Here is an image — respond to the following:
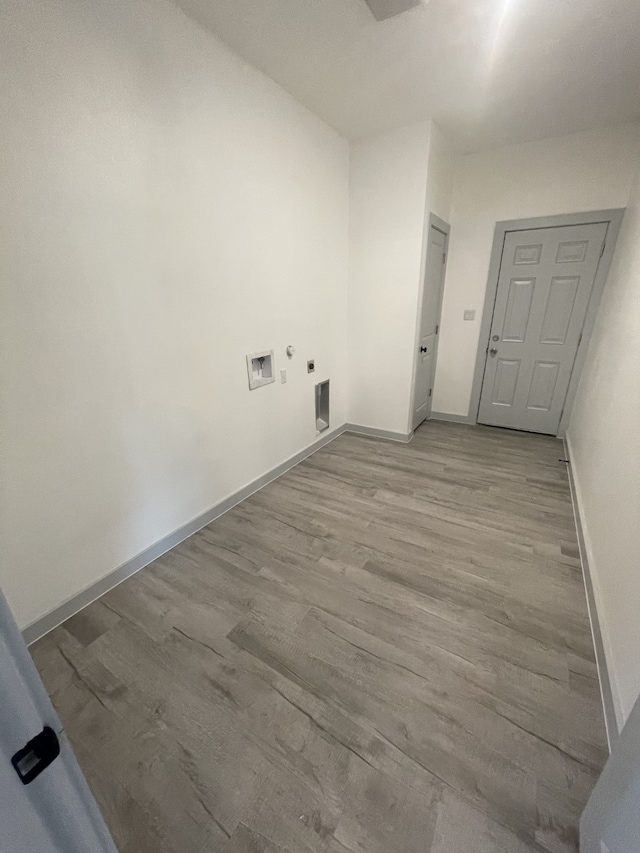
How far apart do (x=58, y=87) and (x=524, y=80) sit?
8.68ft

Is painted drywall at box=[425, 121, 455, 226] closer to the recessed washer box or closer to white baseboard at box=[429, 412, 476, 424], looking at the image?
the recessed washer box

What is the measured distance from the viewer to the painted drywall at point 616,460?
130 centimetres

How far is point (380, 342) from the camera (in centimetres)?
Result: 346

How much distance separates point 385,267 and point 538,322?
66.6 inches

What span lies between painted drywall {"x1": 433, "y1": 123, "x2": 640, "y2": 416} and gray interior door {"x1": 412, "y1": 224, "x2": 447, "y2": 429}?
137 millimetres

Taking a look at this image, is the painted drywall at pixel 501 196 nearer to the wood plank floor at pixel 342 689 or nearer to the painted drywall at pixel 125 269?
the painted drywall at pixel 125 269

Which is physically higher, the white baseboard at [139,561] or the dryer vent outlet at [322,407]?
the dryer vent outlet at [322,407]

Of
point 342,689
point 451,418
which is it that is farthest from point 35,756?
point 451,418

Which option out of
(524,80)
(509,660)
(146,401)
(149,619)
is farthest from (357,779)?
(524,80)

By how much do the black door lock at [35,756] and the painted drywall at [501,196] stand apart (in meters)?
4.16

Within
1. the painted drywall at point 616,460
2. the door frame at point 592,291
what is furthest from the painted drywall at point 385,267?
the painted drywall at point 616,460

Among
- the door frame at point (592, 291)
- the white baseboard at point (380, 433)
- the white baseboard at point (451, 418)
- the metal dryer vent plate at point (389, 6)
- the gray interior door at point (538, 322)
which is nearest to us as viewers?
the metal dryer vent plate at point (389, 6)

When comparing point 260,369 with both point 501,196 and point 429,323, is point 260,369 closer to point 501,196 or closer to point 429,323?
point 429,323

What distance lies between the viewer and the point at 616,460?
1.82m
